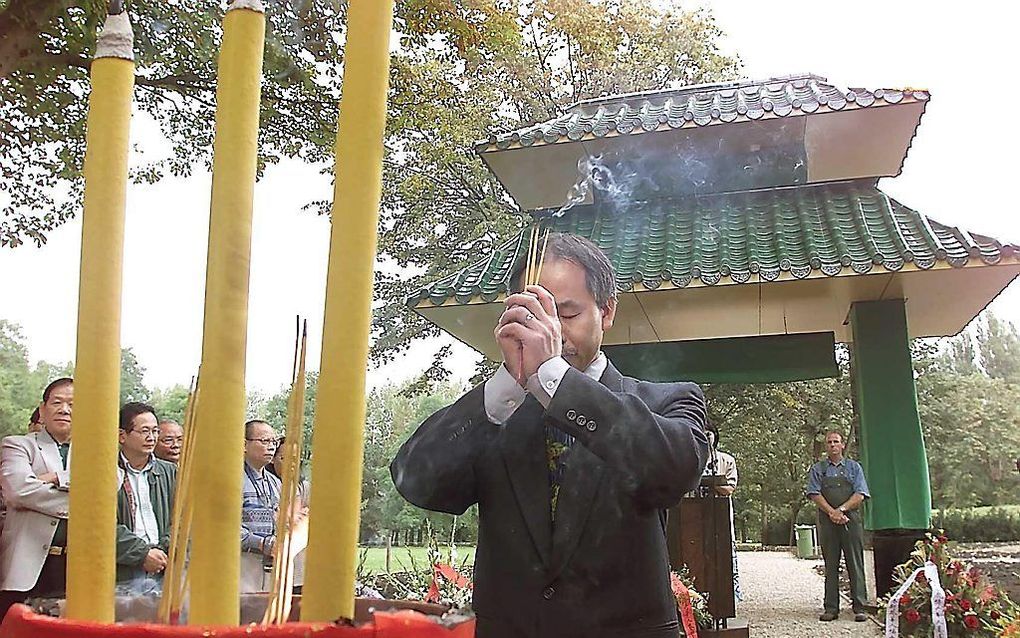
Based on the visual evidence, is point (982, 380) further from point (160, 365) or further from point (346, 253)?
point (346, 253)

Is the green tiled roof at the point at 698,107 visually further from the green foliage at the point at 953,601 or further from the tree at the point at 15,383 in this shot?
the tree at the point at 15,383

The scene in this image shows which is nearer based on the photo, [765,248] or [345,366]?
[345,366]

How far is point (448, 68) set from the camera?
3.49 m

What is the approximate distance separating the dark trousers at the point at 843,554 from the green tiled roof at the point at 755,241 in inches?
44.0

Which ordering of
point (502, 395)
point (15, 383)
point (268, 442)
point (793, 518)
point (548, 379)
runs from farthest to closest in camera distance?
point (793, 518)
point (15, 383)
point (268, 442)
point (502, 395)
point (548, 379)

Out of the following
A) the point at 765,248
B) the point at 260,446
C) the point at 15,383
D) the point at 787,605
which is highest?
the point at 765,248

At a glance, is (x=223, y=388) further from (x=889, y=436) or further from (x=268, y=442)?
(x=889, y=436)

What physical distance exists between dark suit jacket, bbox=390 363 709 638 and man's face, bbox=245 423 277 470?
0.84 metres

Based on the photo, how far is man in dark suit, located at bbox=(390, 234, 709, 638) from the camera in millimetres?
568

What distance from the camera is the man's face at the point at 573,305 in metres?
0.61

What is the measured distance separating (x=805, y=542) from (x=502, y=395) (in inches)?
260

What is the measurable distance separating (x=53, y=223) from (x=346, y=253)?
3.16 meters

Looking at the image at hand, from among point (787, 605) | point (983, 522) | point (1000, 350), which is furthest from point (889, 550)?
point (1000, 350)

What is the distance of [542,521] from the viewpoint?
1.97 feet
